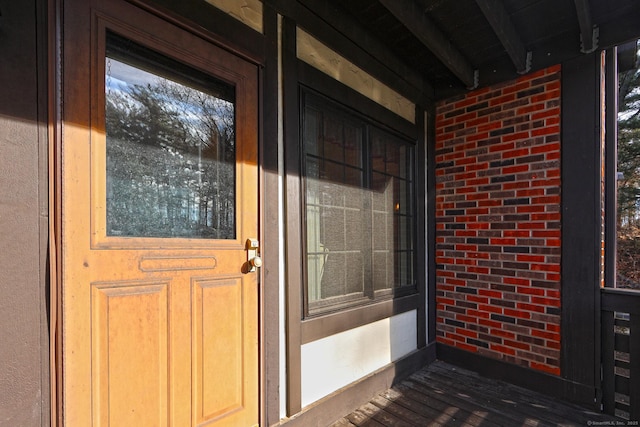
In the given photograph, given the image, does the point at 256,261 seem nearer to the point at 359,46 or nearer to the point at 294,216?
the point at 294,216

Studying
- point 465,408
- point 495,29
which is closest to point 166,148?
point 495,29

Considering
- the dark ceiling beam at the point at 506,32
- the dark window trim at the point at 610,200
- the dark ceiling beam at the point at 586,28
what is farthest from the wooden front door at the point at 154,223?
the dark window trim at the point at 610,200

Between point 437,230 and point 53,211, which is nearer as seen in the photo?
point 53,211

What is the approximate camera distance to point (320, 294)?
→ 2215 mm

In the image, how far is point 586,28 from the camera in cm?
231

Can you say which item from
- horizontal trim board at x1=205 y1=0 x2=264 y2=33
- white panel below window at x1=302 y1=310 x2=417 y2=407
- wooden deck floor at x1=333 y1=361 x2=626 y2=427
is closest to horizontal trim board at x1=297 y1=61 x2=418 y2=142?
horizontal trim board at x1=205 y1=0 x2=264 y2=33

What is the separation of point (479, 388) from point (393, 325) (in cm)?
81

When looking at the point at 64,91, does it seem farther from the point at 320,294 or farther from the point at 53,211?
the point at 320,294

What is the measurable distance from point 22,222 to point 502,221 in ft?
10.1

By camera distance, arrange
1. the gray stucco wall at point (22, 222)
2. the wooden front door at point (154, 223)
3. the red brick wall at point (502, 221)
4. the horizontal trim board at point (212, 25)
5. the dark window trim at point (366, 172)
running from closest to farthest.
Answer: the gray stucco wall at point (22, 222) → the wooden front door at point (154, 223) → the horizontal trim board at point (212, 25) → the dark window trim at point (366, 172) → the red brick wall at point (502, 221)

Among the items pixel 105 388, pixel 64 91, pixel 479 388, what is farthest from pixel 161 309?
pixel 479 388

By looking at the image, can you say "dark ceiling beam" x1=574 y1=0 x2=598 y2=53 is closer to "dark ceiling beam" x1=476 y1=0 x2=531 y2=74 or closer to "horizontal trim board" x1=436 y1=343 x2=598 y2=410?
"dark ceiling beam" x1=476 y1=0 x2=531 y2=74

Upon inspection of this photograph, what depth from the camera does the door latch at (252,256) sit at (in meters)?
1.76

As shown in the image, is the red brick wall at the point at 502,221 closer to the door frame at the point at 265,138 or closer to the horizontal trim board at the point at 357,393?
the horizontal trim board at the point at 357,393
